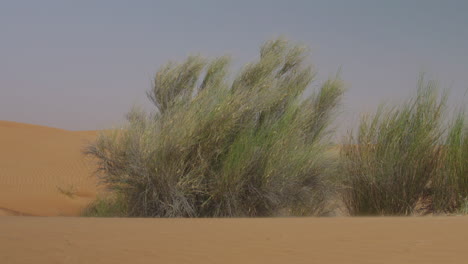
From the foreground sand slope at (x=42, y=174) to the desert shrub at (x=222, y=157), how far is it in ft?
4.60

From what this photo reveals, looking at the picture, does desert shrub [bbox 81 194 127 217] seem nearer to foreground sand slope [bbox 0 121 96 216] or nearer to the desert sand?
foreground sand slope [bbox 0 121 96 216]

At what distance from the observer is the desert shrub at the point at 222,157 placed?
8.42m

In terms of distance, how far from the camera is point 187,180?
8.32 meters

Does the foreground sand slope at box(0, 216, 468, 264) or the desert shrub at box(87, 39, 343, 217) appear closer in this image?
the foreground sand slope at box(0, 216, 468, 264)

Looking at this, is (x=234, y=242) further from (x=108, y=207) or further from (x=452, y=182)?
(x=108, y=207)

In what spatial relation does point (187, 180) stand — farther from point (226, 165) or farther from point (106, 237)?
point (106, 237)

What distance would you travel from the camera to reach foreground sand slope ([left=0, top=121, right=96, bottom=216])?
14180 millimetres

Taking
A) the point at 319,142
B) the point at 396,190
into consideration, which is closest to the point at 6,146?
the point at 319,142

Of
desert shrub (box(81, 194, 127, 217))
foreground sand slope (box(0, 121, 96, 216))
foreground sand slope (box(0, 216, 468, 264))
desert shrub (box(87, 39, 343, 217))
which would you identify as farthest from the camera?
foreground sand slope (box(0, 121, 96, 216))

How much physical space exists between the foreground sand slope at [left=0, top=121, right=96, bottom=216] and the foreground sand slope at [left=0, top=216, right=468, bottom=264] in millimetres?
4564

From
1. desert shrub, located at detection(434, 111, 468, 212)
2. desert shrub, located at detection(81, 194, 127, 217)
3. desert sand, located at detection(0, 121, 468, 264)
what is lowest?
desert shrub, located at detection(81, 194, 127, 217)

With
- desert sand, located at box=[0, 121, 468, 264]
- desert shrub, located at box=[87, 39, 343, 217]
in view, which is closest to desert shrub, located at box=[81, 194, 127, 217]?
desert shrub, located at box=[87, 39, 343, 217]

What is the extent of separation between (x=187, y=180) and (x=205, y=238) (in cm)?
358

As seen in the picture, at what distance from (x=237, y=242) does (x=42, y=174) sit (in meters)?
17.6
